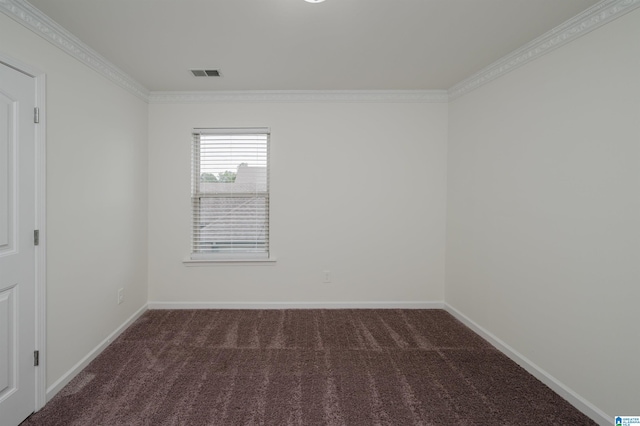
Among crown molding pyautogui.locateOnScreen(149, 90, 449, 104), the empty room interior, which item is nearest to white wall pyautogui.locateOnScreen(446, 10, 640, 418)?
the empty room interior

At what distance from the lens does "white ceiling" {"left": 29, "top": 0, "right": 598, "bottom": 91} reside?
1.87m

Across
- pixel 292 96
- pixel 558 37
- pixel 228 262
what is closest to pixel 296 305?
pixel 228 262

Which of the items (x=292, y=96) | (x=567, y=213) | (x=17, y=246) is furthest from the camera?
(x=292, y=96)

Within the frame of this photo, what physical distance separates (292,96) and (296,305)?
8.32ft

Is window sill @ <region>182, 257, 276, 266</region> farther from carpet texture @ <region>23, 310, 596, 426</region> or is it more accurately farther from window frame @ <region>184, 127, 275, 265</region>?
carpet texture @ <region>23, 310, 596, 426</region>

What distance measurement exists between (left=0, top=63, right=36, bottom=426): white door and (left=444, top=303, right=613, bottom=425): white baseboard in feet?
11.8

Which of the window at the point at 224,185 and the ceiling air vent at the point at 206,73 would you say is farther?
the window at the point at 224,185

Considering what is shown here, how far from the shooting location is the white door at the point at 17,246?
1.68 metres

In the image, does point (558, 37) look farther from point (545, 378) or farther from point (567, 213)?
point (545, 378)

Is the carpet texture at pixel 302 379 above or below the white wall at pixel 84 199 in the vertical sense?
below

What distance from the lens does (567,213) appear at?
6.68 ft

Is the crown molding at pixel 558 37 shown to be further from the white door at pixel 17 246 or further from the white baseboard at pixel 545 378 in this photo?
the white door at pixel 17 246

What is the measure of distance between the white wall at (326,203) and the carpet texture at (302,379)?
0.50m

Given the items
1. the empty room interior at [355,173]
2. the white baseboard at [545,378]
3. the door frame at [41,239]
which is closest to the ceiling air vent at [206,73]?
the empty room interior at [355,173]
